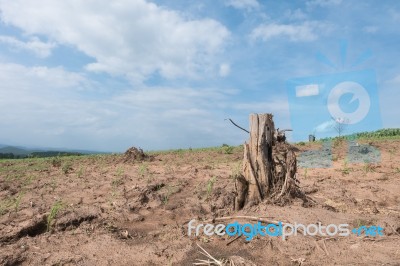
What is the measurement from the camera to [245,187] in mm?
5441

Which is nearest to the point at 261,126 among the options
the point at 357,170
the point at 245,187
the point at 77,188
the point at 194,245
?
the point at 245,187

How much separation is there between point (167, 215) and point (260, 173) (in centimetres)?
175

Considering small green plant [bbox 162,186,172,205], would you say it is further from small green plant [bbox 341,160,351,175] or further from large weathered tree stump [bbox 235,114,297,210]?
small green plant [bbox 341,160,351,175]

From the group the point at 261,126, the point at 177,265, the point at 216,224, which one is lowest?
the point at 177,265

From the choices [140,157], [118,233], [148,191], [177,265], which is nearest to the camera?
[177,265]

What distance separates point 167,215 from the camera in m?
6.04

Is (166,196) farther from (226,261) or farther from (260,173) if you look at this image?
(226,261)

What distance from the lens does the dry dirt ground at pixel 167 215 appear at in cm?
429

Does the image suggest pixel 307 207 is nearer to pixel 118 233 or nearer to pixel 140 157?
pixel 118 233

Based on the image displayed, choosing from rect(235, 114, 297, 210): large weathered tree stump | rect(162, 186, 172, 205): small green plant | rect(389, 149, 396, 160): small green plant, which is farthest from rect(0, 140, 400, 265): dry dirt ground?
rect(389, 149, 396, 160): small green plant

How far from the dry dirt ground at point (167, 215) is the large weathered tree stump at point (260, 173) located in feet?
0.77

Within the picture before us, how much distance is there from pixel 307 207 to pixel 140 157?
7.67 m

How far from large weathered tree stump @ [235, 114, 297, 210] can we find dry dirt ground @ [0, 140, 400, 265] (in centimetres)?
24

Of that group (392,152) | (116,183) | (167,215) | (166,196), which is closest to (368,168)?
(392,152)
